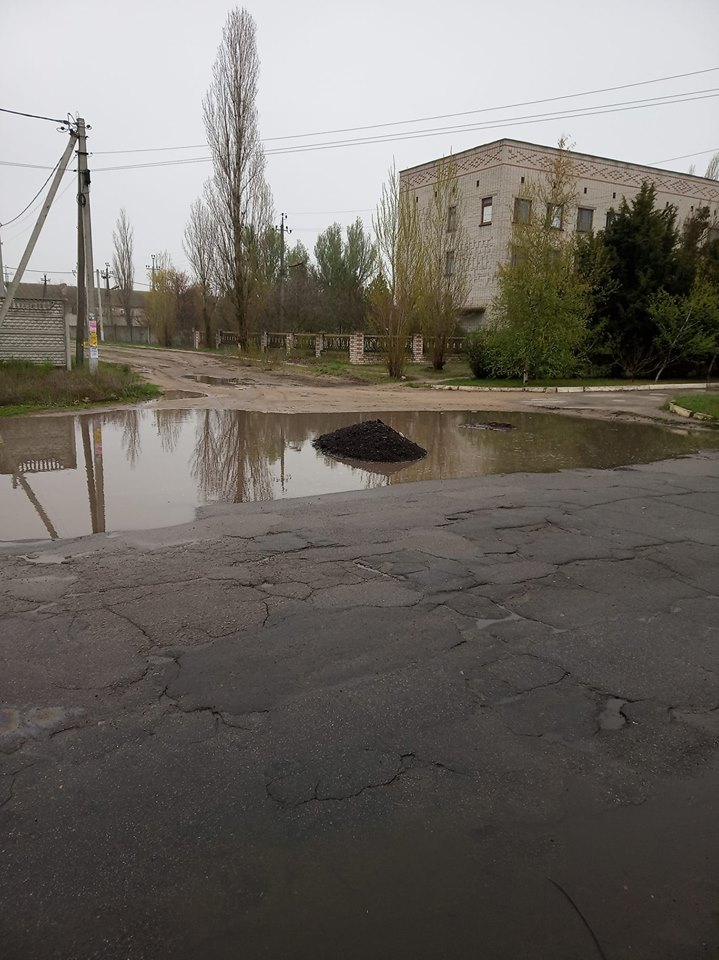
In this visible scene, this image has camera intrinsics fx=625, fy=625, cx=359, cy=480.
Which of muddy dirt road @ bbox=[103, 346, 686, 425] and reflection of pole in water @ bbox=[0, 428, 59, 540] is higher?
muddy dirt road @ bbox=[103, 346, 686, 425]

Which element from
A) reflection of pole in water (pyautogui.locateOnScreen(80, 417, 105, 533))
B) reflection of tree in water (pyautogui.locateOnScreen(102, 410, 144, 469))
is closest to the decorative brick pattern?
reflection of tree in water (pyautogui.locateOnScreen(102, 410, 144, 469))

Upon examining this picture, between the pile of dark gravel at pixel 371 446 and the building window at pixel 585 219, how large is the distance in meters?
29.8

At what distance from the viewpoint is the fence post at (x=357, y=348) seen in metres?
32.8

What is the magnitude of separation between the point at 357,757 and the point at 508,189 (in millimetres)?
34205

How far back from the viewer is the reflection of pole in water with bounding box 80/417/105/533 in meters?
6.66

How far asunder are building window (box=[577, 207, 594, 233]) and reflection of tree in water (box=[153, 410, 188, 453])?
28.3 m

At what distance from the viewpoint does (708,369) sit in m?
27.4

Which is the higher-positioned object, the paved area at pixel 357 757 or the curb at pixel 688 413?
the curb at pixel 688 413

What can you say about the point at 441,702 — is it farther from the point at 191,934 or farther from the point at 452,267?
the point at 452,267

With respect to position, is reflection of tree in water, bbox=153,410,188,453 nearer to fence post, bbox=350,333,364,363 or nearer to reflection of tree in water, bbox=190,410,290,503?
reflection of tree in water, bbox=190,410,290,503

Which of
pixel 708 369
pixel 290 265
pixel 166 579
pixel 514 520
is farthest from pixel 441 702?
pixel 290 265

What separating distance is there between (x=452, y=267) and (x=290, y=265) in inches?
869

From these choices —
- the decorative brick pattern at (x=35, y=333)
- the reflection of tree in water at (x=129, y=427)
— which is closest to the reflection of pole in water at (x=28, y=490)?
the reflection of tree in water at (x=129, y=427)

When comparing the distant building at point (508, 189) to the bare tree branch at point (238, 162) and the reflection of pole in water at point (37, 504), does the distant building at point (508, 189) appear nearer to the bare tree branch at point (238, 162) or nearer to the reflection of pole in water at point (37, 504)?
the bare tree branch at point (238, 162)
